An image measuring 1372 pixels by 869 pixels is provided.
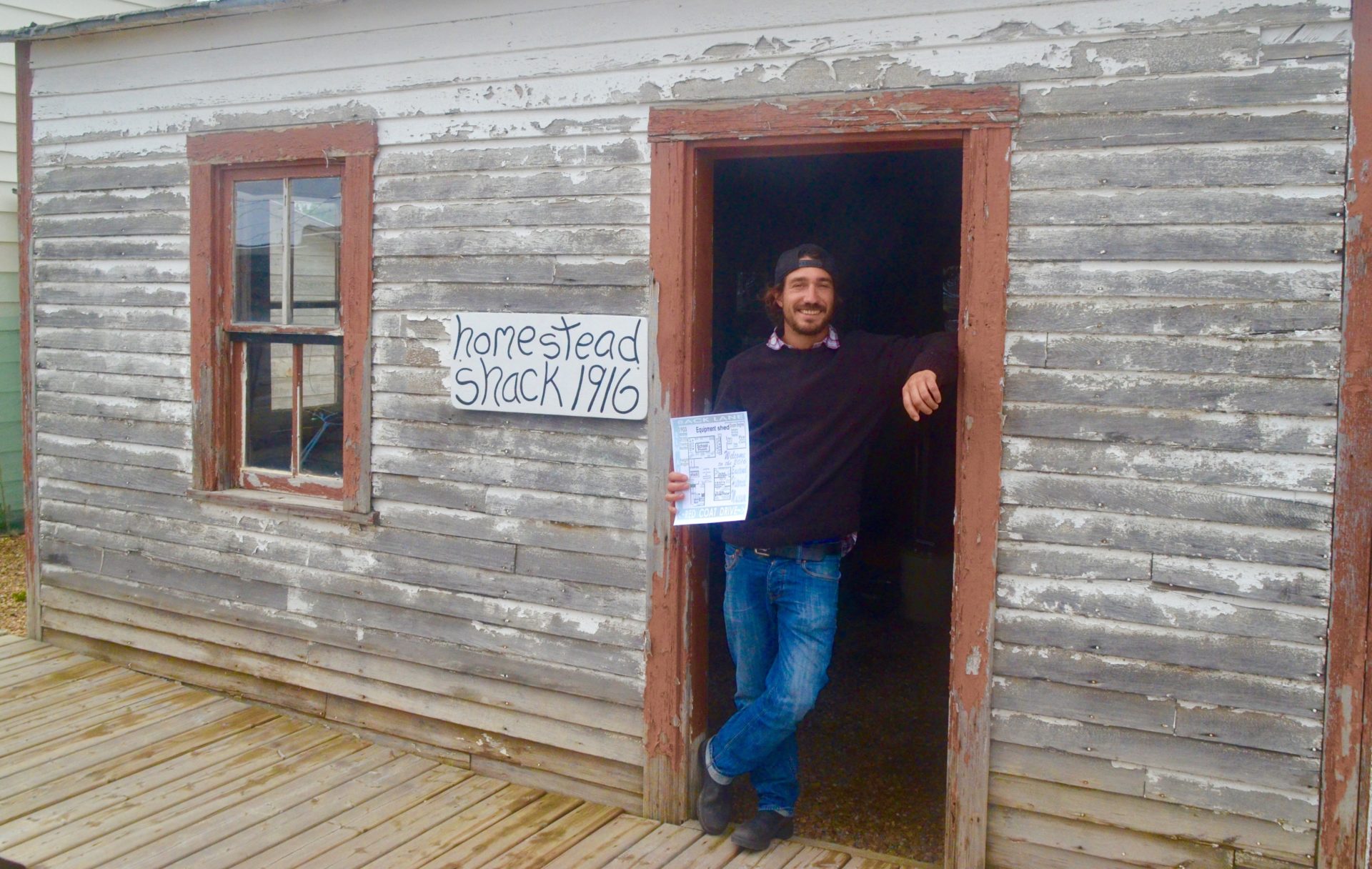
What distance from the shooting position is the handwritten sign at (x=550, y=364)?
4.08 meters

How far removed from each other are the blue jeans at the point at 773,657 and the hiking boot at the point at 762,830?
0.04 meters

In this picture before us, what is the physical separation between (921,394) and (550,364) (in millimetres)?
1512

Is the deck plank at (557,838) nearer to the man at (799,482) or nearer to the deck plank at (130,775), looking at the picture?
the man at (799,482)

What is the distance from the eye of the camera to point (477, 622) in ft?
14.7

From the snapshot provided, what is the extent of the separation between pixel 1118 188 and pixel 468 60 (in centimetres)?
246

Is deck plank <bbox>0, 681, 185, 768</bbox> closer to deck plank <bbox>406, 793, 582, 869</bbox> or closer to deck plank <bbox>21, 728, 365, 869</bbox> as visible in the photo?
deck plank <bbox>21, 728, 365, 869</bbox>

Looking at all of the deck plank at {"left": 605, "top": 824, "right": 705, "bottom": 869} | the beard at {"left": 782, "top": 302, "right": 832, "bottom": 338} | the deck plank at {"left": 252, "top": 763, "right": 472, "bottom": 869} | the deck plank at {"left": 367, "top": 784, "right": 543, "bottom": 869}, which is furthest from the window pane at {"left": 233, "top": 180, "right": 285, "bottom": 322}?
the deck plank at {"left": 605, "top": 824, "right": 705, "bottom": 869}

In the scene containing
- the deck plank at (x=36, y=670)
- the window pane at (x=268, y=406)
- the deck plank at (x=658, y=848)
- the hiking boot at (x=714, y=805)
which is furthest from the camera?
the deck plank at (x=36, y=670)

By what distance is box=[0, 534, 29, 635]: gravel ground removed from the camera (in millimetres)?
6523

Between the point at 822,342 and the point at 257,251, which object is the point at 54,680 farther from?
the point at 822,342

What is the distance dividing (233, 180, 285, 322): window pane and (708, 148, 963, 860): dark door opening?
91.8 inches

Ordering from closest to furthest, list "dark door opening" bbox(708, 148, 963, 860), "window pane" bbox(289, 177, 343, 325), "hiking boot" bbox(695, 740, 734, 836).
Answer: "hiking boot" bbox(695, 740, 734, 836), "window pane" bbox(289, 177, 343, 325), "dark door opening" bbox(708, 148, 963, 860)

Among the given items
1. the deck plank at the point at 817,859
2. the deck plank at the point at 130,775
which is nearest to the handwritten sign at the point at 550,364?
the deck plank at the point at 817,859

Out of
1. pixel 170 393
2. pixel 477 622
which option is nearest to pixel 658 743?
pixel 477 622
